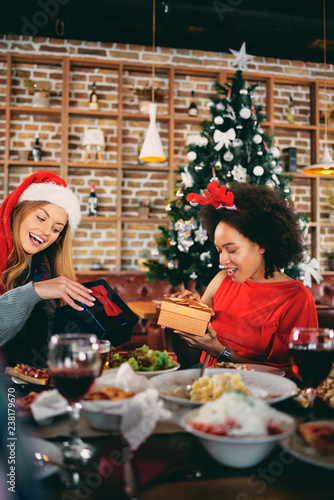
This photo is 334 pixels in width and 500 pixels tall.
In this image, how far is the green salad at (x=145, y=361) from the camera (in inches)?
40.7

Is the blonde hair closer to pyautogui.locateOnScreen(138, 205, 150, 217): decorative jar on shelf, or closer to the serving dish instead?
the serving dish

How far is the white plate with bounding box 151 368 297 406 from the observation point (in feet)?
2.68

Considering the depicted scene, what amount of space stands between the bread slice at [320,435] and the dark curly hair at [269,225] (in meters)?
1.15

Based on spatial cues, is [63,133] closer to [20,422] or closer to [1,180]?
[1,180]

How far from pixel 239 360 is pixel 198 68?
166 inches

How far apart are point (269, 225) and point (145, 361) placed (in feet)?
3.23

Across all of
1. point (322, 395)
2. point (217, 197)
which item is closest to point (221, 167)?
point (217, 197)

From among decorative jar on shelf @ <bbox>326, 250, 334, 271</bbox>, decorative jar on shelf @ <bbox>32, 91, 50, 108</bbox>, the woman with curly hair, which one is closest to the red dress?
the woman with curly hair

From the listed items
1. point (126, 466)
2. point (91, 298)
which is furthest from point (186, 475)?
point (91, 298)

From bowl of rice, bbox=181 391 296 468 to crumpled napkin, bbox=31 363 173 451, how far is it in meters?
0.06

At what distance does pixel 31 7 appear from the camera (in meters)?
3.84

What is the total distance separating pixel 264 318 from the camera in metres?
1.68

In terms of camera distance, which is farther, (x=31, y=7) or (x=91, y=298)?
(x=31, y=7)

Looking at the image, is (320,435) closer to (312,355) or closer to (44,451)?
(312,355)
